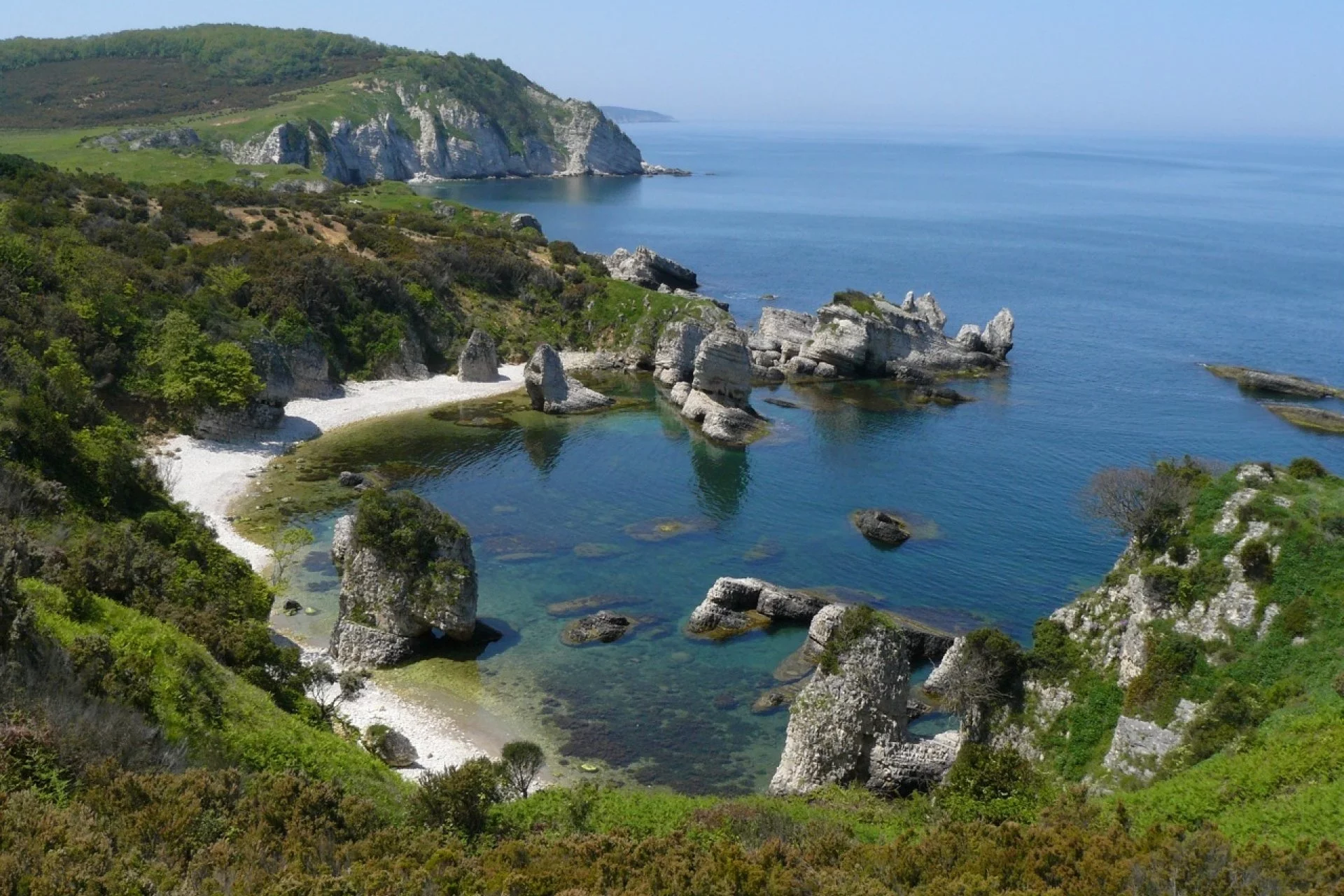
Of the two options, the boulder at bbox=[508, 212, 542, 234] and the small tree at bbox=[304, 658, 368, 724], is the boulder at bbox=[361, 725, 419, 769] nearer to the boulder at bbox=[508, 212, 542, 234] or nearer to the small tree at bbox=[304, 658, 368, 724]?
the small tree at bbox=[304, 658, 368, 724]

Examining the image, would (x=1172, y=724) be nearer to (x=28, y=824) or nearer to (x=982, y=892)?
(x=982, y=892)

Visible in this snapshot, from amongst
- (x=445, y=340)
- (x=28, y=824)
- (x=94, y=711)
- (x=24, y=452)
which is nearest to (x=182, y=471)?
(x=24, y=452)

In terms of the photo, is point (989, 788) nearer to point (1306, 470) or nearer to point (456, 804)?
point (456, 804)

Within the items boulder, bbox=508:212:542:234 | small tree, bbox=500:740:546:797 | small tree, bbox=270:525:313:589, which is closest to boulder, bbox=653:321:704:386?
small tree, bbox=270:525:313:589

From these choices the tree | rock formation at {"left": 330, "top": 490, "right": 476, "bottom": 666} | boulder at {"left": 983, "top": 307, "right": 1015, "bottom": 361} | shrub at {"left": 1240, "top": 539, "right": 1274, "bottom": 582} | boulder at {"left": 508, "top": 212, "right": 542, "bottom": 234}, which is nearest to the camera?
shrub at {"left": 1240, "top": 539, "right": 1274, "bottom": 582}

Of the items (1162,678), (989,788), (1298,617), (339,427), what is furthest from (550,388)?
(1298,617)

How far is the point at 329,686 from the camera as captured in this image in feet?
111

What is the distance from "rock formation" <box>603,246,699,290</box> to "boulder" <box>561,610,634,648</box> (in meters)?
62.5

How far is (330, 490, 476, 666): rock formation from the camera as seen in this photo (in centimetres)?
3697

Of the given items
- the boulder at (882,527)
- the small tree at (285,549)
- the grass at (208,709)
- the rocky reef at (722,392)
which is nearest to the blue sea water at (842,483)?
the boulder at (882,527)

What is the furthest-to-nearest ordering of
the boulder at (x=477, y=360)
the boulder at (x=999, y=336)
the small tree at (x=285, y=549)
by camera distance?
the boulder at (x=999, y=336), the boulder at (x=477, y=360), the small tree at (x=285, y=549)

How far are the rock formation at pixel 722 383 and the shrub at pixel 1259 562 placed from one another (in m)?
40.7

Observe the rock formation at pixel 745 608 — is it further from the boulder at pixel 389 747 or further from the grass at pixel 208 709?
the grass at pixel 208 709

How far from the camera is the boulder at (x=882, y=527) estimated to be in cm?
4938
